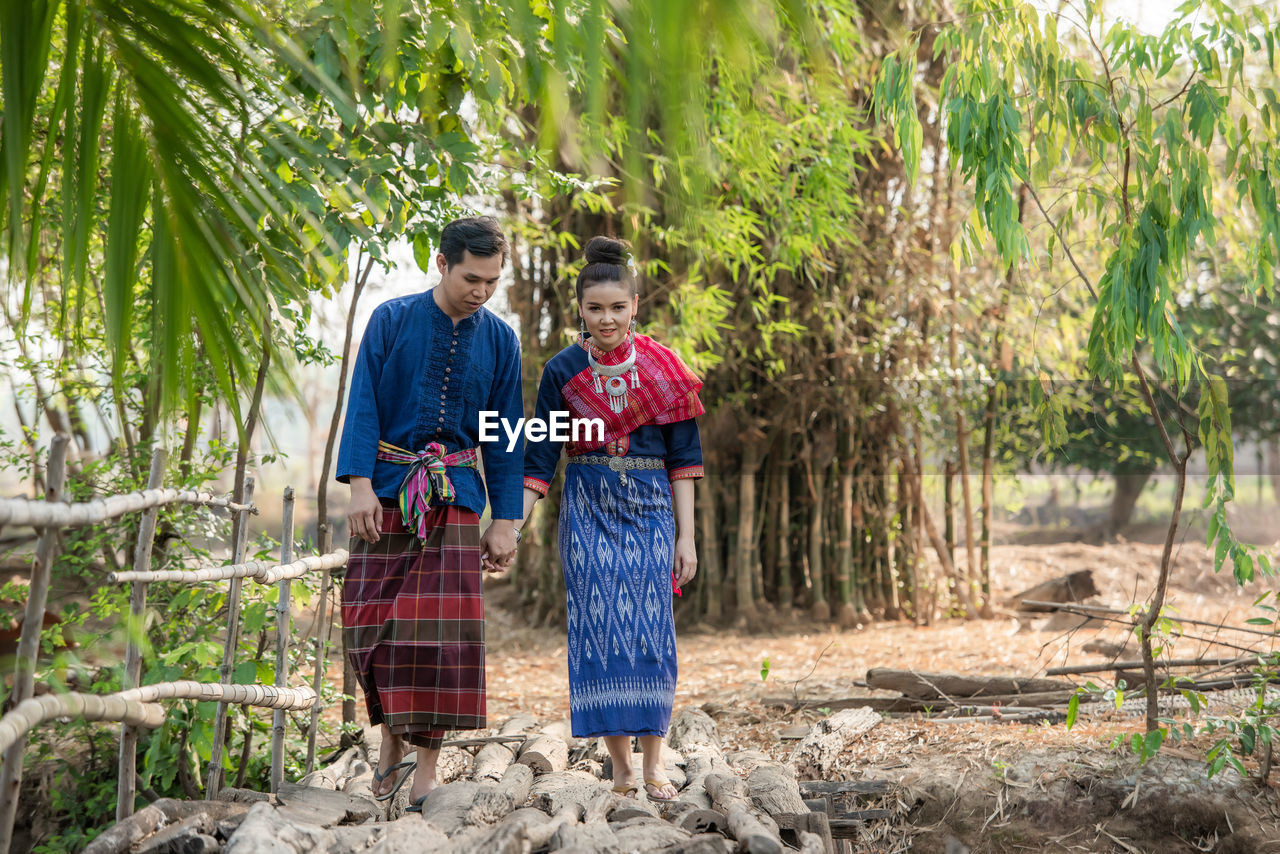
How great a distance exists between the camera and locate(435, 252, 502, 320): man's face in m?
2.27

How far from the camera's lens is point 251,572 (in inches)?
90.7

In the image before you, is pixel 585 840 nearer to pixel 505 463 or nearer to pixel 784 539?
pixel 505 463

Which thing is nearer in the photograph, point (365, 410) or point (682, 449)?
point (365, 410)

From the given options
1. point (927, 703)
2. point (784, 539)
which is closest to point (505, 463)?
point (927, 703)

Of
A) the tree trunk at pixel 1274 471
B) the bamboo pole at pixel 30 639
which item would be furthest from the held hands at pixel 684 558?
the tree trunk at pixel 1274 471

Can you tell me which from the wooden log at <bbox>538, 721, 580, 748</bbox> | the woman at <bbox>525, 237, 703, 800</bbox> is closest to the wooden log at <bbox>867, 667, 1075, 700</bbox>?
the wooden log at <bbox>538, 721, 580, 748</bbox>

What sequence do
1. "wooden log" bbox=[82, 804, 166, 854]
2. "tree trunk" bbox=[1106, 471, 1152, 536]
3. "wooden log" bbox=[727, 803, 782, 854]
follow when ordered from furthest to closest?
"tree trunk" bbox=[1106, 471, 1152, 536] → "wooden log" bbox=[727, 803, 782, 854] → "wooden log" bbox=[82, 804, 166, 854]

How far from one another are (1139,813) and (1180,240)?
1.50 metres

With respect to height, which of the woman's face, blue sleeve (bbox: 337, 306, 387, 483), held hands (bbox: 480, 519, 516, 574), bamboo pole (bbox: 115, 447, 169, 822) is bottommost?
bamboo pole (bbox: 115, 447, 169, 822)

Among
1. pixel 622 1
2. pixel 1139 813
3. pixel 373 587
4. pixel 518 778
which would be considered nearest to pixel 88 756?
pixel 373 587

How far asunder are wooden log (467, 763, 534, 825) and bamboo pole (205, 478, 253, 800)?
2.00 ft

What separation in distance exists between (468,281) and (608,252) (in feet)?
1.19

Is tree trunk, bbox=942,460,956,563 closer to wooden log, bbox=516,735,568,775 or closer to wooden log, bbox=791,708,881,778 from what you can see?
wooden log, bbox=791,708,881,778

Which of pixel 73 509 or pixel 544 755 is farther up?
pixel 73 509
